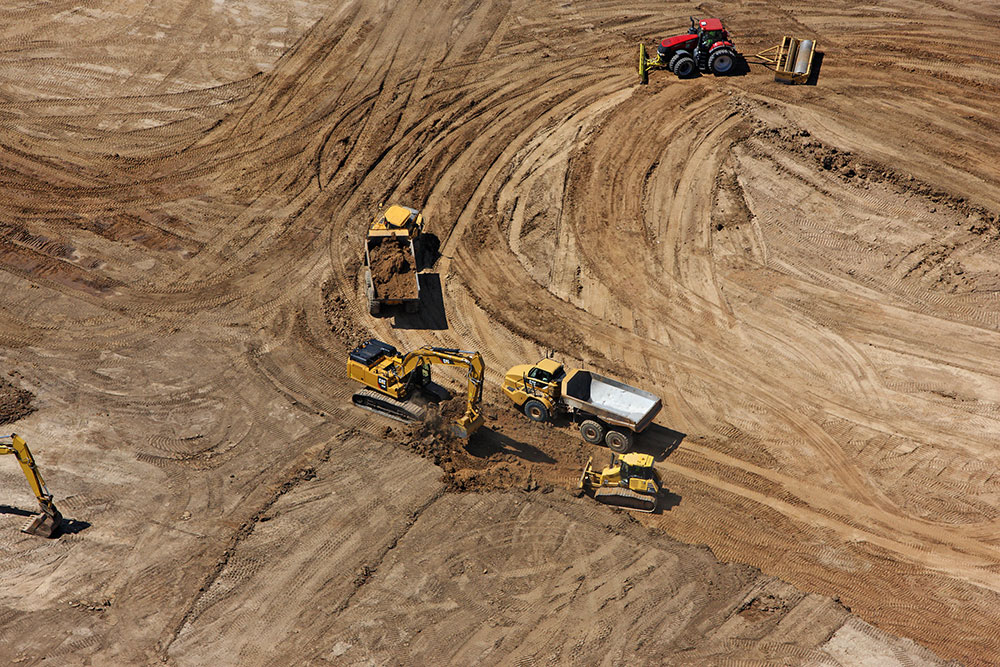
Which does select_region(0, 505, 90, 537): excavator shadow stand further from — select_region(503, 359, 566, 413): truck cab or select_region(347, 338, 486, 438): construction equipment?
select_region(503, 359, 566, 413): truck cab

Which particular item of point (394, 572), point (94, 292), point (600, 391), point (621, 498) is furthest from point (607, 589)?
point (94, 292)

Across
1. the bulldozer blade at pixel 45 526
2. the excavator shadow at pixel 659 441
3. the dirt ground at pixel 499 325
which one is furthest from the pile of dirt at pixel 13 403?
the excavator shadow at pixel 659 441

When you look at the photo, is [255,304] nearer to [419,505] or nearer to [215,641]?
[419,505]

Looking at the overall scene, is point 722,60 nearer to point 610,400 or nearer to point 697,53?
point 697,53

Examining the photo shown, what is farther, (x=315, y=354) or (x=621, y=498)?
A: (x=315, y=354)

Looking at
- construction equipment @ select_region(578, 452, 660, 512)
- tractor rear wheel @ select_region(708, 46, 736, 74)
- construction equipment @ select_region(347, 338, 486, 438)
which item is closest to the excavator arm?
construction equipment @ select_region(347, 338, 486, 438)

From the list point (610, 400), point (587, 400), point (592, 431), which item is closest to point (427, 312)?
point (587, 400)
